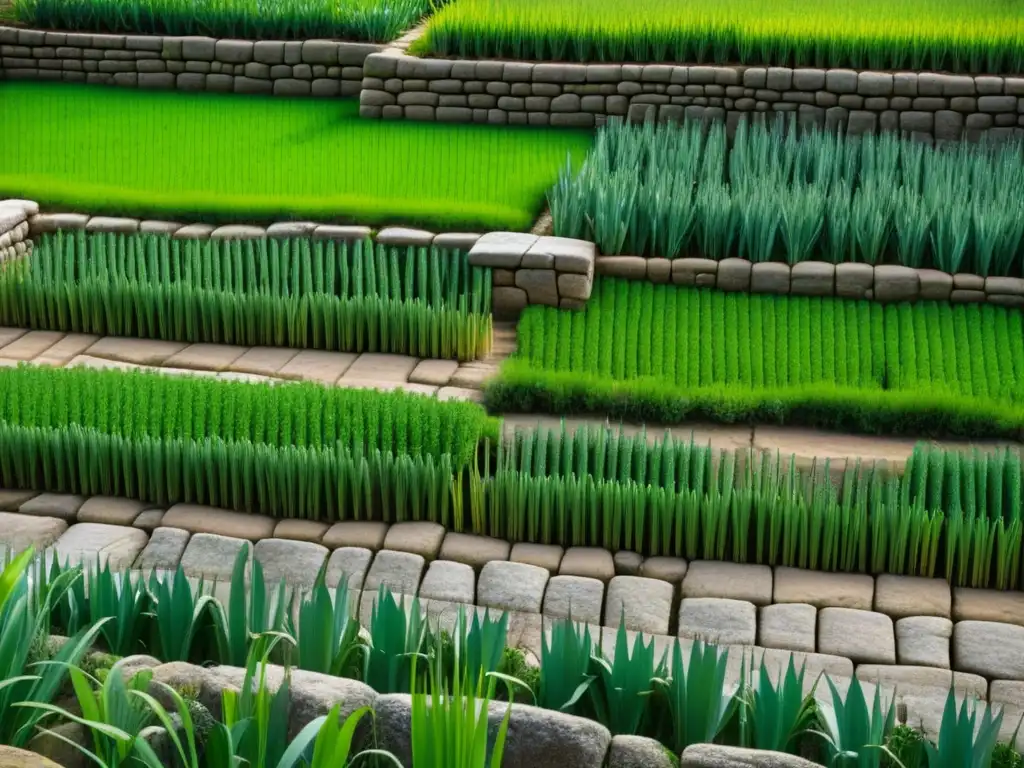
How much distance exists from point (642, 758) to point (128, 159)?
7.20 m

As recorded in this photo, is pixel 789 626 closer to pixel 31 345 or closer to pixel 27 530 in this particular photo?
pixel 27 530

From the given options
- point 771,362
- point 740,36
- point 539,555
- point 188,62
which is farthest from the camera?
point 188,62

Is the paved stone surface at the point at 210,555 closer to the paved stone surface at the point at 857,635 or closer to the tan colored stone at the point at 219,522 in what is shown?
the tan colored stone at the point at 219,522

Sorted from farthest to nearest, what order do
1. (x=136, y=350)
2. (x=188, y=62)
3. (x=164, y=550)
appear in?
(x=188, y=62), (x=136, y=350), (x=164, y=550)

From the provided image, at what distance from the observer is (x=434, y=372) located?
6.66 m

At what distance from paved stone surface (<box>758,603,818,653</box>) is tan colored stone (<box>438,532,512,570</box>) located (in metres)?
1.00

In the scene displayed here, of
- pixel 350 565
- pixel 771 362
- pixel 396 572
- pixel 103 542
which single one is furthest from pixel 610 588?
pixel 771 362

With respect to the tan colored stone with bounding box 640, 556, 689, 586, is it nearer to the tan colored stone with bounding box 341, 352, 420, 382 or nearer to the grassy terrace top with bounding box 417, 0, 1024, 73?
the tan colored stone with bounding box 341, 352, 420, 382

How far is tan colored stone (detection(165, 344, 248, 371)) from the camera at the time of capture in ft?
22.1

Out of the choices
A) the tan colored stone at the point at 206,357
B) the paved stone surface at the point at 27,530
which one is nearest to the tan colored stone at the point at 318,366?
the tan colored stone at the point at 206,357

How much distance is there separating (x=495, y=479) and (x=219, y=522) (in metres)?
1.08

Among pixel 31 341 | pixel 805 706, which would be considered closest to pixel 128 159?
pixel 31 341

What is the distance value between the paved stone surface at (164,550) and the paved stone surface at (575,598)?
1.34 metres

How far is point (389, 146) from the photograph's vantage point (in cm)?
968
